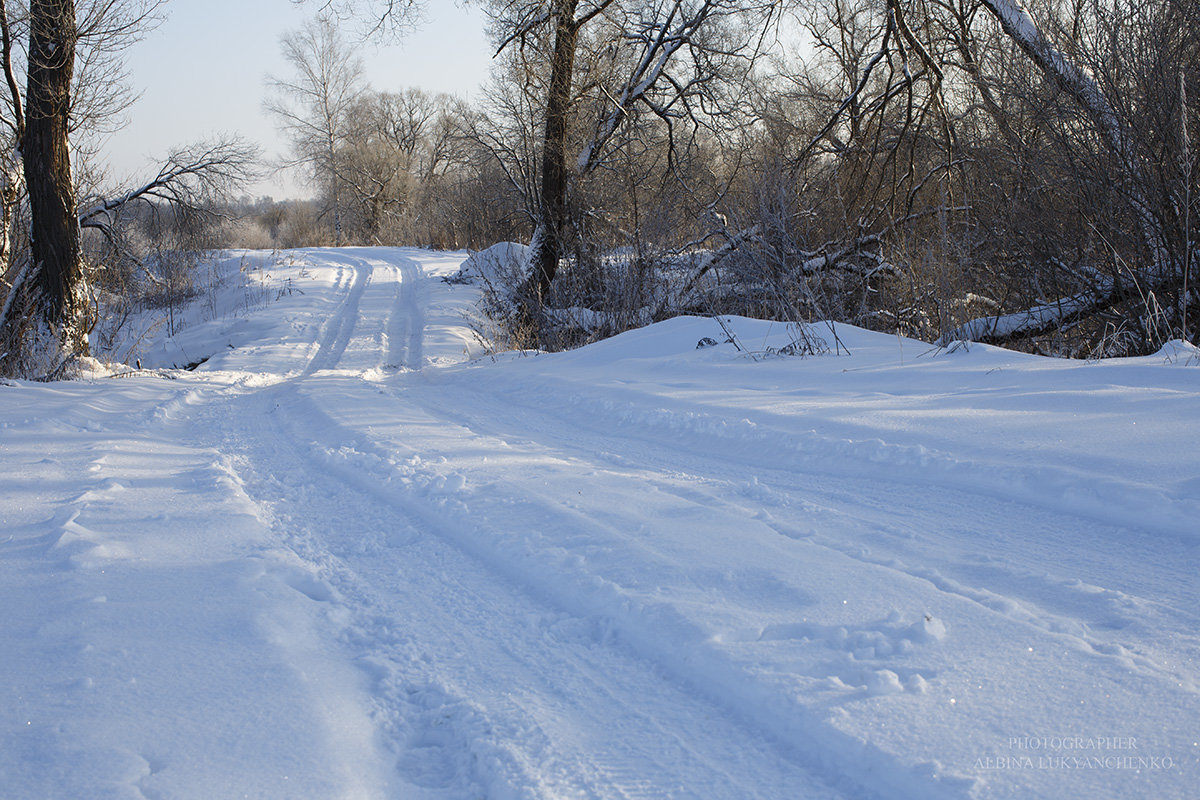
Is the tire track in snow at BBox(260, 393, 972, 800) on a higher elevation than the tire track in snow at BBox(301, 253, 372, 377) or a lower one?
lower

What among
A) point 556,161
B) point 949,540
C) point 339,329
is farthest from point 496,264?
point 949,540

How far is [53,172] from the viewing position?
9.23 metres

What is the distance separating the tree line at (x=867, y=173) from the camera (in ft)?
21.5

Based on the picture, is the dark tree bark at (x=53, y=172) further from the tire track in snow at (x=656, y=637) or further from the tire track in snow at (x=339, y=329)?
the tire track in snow at (x=656, y=637)

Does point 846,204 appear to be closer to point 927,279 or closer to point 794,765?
point 927,279

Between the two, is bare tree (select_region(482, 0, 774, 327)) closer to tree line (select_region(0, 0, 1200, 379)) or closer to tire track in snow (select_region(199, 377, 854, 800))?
tree line (select_region(0, 0, 1200, 379))

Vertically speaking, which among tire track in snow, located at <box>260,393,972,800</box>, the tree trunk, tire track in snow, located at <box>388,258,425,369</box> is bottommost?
tire track in snow, located at <box>260,393,972,800</box>

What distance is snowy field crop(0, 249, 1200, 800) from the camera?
181cm

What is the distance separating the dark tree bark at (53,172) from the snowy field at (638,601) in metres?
4.89

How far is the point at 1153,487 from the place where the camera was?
2990 mm

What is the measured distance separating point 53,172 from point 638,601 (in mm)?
10484

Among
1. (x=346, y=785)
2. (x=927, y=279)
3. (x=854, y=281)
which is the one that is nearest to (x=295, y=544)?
(x=346, y=785)

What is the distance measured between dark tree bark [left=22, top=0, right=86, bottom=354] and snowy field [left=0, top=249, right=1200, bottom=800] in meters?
4.89

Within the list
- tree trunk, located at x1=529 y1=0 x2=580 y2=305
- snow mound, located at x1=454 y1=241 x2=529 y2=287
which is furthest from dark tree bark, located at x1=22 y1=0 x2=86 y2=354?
tree trunk, located at x1=529 y1=0 x2=580 y2=305
